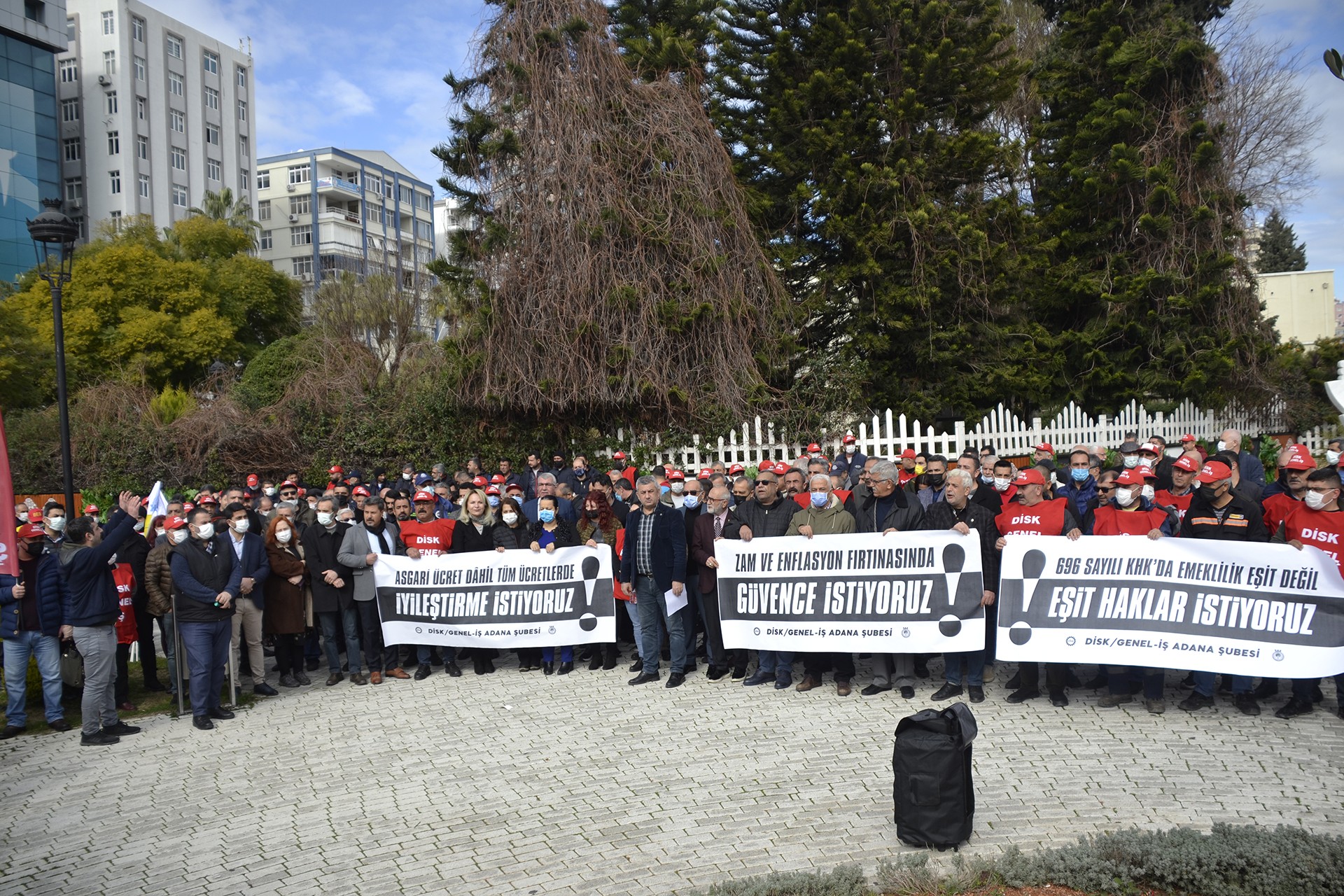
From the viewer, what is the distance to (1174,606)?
25.2ft

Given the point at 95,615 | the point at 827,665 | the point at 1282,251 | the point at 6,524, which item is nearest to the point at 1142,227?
the point at 827,665

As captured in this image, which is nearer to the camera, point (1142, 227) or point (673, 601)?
point (673, 601)

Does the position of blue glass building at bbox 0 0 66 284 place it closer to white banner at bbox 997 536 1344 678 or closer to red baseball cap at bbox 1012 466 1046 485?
red baseball cap at bbox 1012 466 1046 485

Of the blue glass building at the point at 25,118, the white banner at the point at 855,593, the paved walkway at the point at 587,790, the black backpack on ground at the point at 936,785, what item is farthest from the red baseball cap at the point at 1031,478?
the blue glass building at the point at 25,118

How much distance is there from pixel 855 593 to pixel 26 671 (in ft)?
27.3

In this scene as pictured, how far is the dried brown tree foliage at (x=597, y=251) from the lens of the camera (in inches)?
691

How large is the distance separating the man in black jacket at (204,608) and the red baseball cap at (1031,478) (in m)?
7.75

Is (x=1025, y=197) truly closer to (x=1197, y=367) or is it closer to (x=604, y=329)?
(x=1197, y=367)

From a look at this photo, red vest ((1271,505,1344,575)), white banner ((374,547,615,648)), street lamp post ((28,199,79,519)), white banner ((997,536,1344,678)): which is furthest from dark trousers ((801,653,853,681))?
street lamp post ((28,199,79,519))

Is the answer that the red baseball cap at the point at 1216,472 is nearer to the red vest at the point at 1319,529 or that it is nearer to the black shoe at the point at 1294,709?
A: the red vest at the point at 1319,529

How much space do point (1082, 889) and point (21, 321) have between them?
117 feet

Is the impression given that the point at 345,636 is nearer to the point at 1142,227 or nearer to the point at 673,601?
the point at 673,601

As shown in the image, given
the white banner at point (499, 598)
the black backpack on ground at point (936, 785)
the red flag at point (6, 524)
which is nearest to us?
the black backpack on ground at point (936, 785)

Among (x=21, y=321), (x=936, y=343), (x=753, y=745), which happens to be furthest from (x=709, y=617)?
(x=21, y=321)
